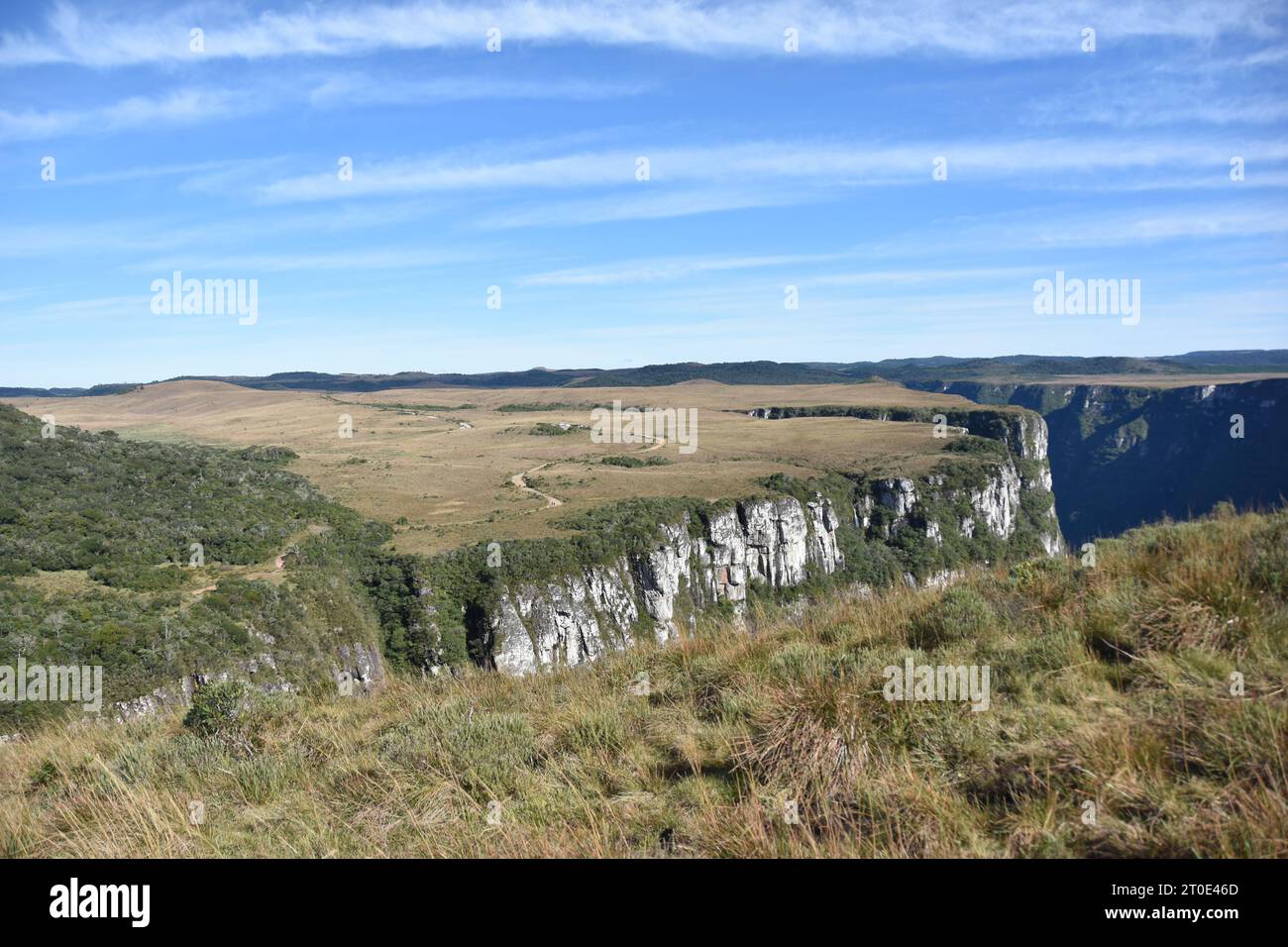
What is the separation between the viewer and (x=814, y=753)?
4750mm

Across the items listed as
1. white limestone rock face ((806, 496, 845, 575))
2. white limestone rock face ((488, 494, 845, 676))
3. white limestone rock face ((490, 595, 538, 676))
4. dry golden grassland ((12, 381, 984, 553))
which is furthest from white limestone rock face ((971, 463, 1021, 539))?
white limestone rock face ((490, 595, 538, 676))

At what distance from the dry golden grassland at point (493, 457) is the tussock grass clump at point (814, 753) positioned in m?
57.4

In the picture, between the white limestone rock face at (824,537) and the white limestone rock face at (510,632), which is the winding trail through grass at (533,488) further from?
the white limestone rock face at (824,537)

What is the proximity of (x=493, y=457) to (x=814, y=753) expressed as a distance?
111696 millimetres

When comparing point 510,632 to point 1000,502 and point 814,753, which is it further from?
point 1000,502

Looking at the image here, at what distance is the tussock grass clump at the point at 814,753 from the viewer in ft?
12.7

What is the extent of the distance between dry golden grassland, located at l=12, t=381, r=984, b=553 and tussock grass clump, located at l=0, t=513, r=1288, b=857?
57.4m

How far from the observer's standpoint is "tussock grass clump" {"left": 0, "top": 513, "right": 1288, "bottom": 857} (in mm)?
3861

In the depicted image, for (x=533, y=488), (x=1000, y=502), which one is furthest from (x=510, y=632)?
(x=1000, y=502)

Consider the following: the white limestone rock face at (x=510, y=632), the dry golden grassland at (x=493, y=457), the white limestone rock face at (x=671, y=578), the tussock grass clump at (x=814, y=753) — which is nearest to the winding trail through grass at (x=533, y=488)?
the dry golden grassland at (x=493, y=457)

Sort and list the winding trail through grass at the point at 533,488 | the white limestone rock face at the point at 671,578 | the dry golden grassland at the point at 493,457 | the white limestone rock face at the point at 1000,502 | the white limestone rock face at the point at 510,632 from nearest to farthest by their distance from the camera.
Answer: the white limestone rock face at the point at 510,632
the white limestone rock face at the point at 671,578
the dry golden grassland at the point at 493,457
the winding trail through grass at the point at 533,488
the white limestone rock face at the point at 1000,502

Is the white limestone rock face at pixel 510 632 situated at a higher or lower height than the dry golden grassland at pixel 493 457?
lower
